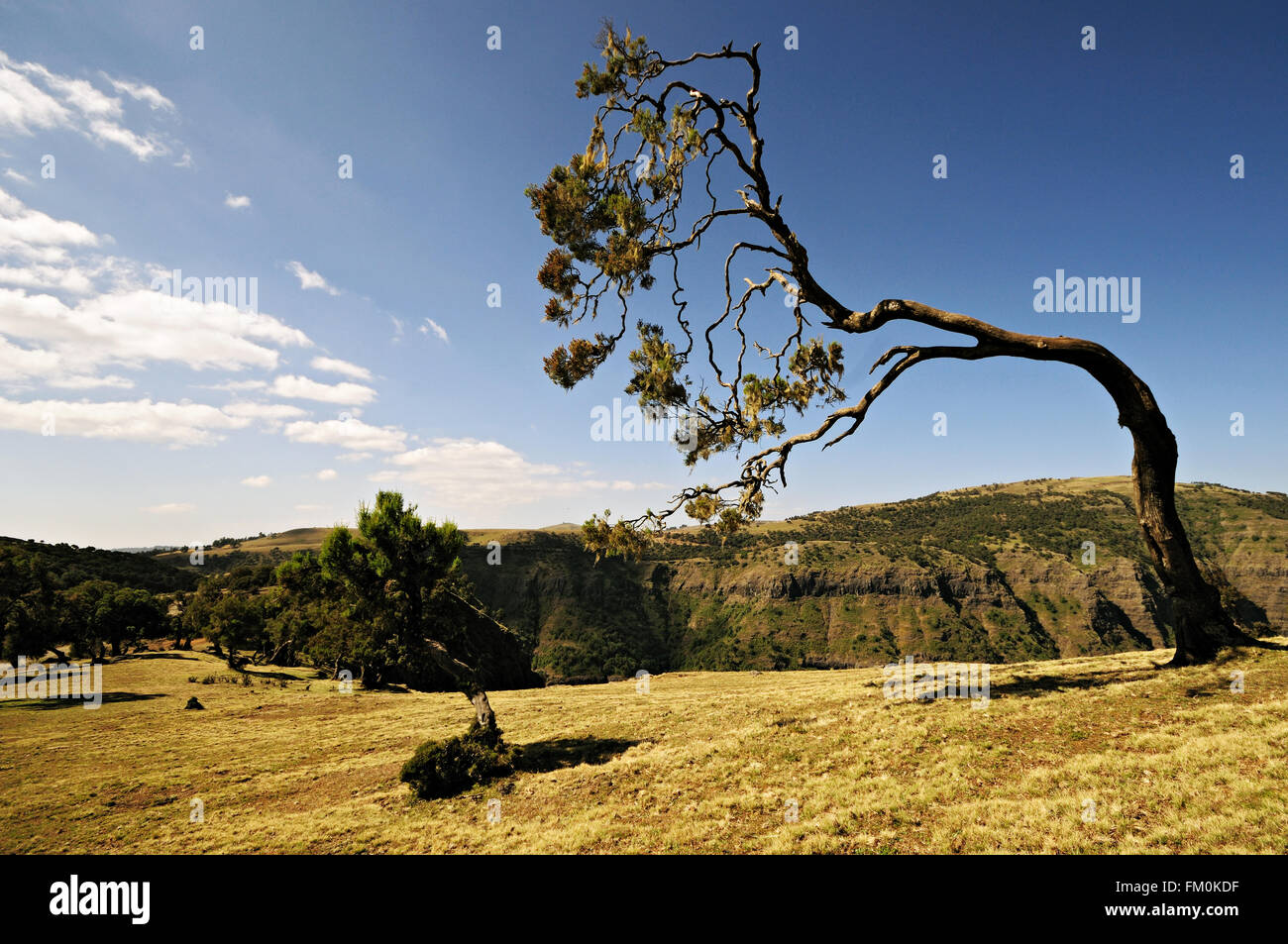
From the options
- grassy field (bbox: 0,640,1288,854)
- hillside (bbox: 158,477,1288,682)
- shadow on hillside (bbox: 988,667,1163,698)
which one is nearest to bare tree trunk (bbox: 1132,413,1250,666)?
grassy field (bbox: 0,640,1288,854)

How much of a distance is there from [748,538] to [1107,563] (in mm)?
95140

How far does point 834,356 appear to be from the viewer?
611 inches

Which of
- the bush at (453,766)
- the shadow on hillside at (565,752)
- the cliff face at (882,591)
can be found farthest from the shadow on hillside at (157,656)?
the cliff face at (882,591)

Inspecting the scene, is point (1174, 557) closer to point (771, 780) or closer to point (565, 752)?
point (771, 780)

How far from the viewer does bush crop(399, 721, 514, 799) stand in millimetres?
13320

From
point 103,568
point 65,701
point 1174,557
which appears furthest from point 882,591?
point 103,568

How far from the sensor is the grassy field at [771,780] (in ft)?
25.6

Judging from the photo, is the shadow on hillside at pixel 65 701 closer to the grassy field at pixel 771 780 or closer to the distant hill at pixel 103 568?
the grassy field at pixel 771 780

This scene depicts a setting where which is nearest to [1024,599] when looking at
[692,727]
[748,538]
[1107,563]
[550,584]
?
[1107,563]

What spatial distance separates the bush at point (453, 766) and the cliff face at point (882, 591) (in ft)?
295

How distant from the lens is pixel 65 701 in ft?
89.9

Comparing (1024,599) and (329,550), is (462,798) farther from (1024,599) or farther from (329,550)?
(1024,599)
